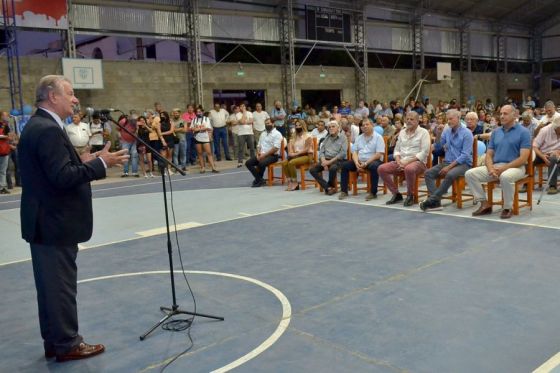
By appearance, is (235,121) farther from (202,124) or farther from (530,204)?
(530,204)

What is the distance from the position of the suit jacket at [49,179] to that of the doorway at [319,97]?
→ 16214 mm

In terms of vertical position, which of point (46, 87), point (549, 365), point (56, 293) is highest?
point (46, 87)

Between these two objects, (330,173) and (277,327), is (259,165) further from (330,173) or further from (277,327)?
(277,327)

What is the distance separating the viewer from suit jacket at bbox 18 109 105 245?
2.99 m

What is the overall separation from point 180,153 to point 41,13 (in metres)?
4.53

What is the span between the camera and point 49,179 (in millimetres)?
3010

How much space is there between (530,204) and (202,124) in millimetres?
7458

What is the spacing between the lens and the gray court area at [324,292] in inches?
122

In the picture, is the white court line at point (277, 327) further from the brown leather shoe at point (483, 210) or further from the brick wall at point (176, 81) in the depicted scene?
the brick wall at point (176, 81)

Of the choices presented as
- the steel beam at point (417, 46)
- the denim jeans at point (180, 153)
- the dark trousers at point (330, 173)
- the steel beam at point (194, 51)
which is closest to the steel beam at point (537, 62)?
the steel beam at point (417, 46)

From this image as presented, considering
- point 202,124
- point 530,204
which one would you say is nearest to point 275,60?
point 202,124

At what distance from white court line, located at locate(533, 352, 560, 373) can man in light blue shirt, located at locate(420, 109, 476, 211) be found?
410cm

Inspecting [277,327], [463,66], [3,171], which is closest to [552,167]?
[277,327]

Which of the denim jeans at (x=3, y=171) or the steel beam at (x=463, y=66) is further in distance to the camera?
the steel beam at (x=463, y=66)
